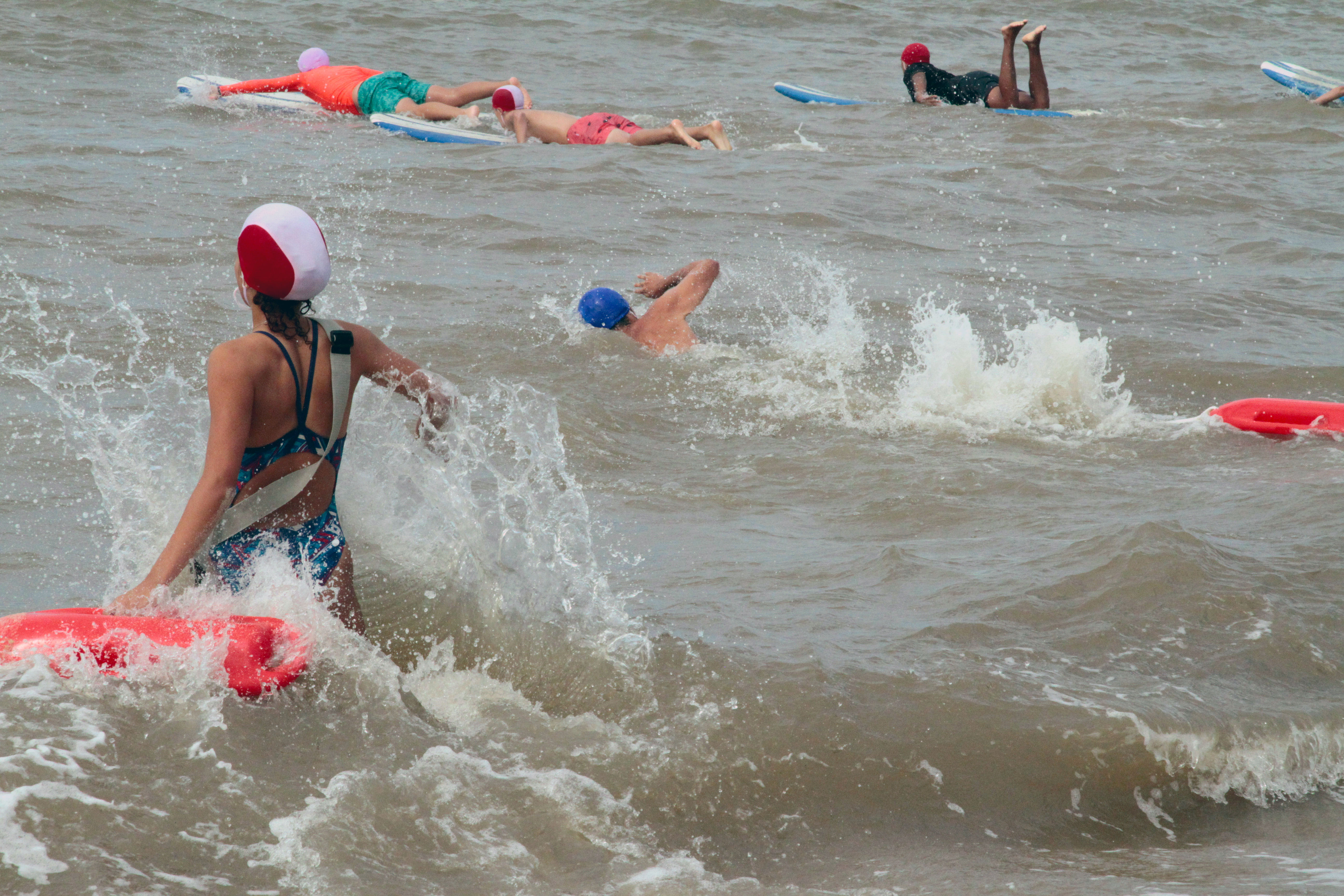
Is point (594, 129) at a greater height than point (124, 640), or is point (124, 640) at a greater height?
point (594, 129)

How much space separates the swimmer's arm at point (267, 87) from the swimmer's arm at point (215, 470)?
12.9 m

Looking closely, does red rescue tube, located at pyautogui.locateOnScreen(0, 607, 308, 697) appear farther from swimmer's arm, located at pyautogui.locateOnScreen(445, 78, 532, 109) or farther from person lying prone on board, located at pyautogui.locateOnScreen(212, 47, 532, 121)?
swimmer's arm, located at pyautogui.locateOnScreen(445, 78, 532, 109)

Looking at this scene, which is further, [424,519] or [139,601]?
[424,519]

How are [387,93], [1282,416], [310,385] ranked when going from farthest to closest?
[387,93] → [1282,416] → [310,385]

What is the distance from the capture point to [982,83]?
15906 mm

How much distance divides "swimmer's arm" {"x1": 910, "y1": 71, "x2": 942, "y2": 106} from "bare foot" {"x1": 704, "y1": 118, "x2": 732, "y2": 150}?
162 inches

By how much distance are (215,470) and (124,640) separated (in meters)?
0.54

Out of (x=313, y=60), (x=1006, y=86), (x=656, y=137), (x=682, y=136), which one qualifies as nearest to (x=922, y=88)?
(x=1006, y=86)

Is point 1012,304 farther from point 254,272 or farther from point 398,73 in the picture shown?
point 398,73

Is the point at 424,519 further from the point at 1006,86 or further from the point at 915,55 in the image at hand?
the point at 915,55

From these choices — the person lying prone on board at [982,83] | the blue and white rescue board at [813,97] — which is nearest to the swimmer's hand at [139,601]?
the person lying prone on board at [982,83]

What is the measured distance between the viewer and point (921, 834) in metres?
3.22

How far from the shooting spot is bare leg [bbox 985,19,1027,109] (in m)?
15.1

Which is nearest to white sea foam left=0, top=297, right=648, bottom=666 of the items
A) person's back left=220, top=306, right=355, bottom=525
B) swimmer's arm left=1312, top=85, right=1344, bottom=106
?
person's back left=220, top=306, right=355, bottom=525
